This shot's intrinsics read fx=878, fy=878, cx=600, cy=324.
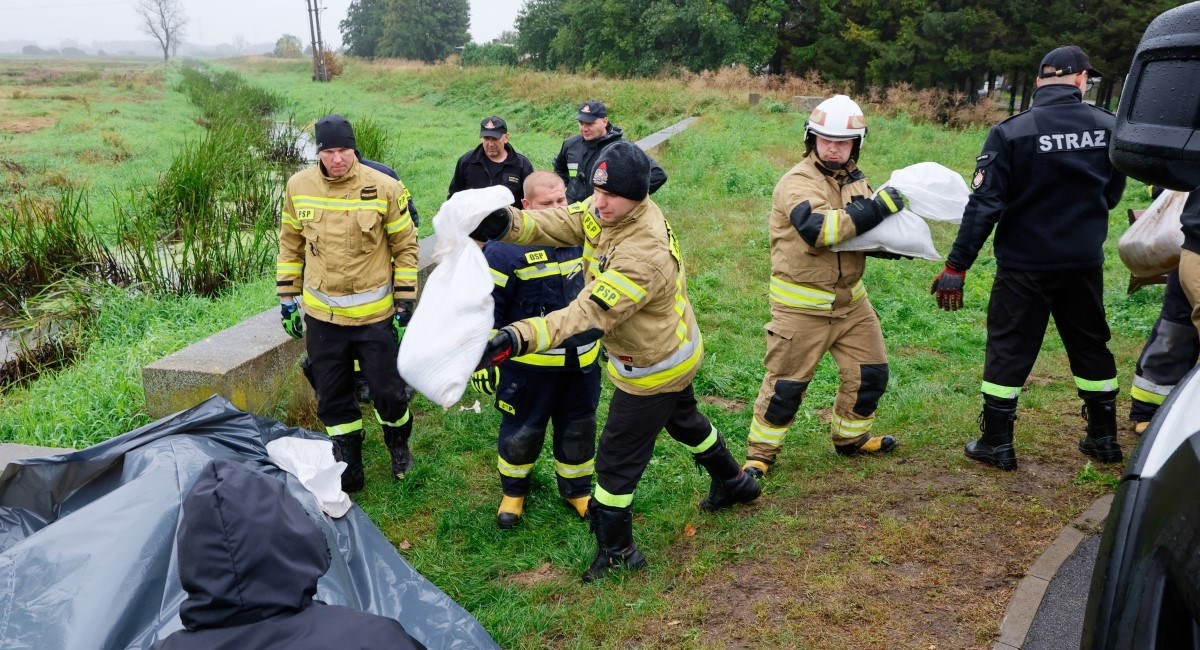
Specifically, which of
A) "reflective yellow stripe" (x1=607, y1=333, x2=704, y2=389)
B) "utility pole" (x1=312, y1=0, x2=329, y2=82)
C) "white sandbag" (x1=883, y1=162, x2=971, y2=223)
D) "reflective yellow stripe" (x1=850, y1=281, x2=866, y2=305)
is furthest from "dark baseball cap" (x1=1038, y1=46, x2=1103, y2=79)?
"utility pole" (x1=312, y1=0, x2=329, y2=82)

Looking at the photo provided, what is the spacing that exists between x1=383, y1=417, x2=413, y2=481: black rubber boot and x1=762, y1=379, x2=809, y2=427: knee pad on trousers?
→ 1967 millimetres

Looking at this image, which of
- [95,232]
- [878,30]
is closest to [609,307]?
[95,232]

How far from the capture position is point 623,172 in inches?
129

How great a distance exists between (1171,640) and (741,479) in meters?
2.64

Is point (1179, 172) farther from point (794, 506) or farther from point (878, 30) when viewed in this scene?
point (878, 30)

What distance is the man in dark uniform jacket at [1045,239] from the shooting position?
13.3 feet

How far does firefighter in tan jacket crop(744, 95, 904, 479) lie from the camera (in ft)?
13.4

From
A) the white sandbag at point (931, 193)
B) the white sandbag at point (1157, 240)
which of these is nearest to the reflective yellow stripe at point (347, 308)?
the white sandbag at point (931, 193)

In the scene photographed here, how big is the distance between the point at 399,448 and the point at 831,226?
2.61 metres

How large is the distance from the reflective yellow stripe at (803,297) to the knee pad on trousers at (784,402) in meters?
0.40

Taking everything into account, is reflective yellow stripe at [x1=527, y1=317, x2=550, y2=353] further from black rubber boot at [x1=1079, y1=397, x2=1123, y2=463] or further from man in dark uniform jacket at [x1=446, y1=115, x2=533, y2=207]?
man in dark uniform jacket at [x1=446, y1=115, x2=533, y2=207]

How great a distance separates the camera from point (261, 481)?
6.46 ft

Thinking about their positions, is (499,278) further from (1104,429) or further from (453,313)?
(1104,429)

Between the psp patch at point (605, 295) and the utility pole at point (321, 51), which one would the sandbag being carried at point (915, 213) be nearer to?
the psp patch at point (605, 295)
